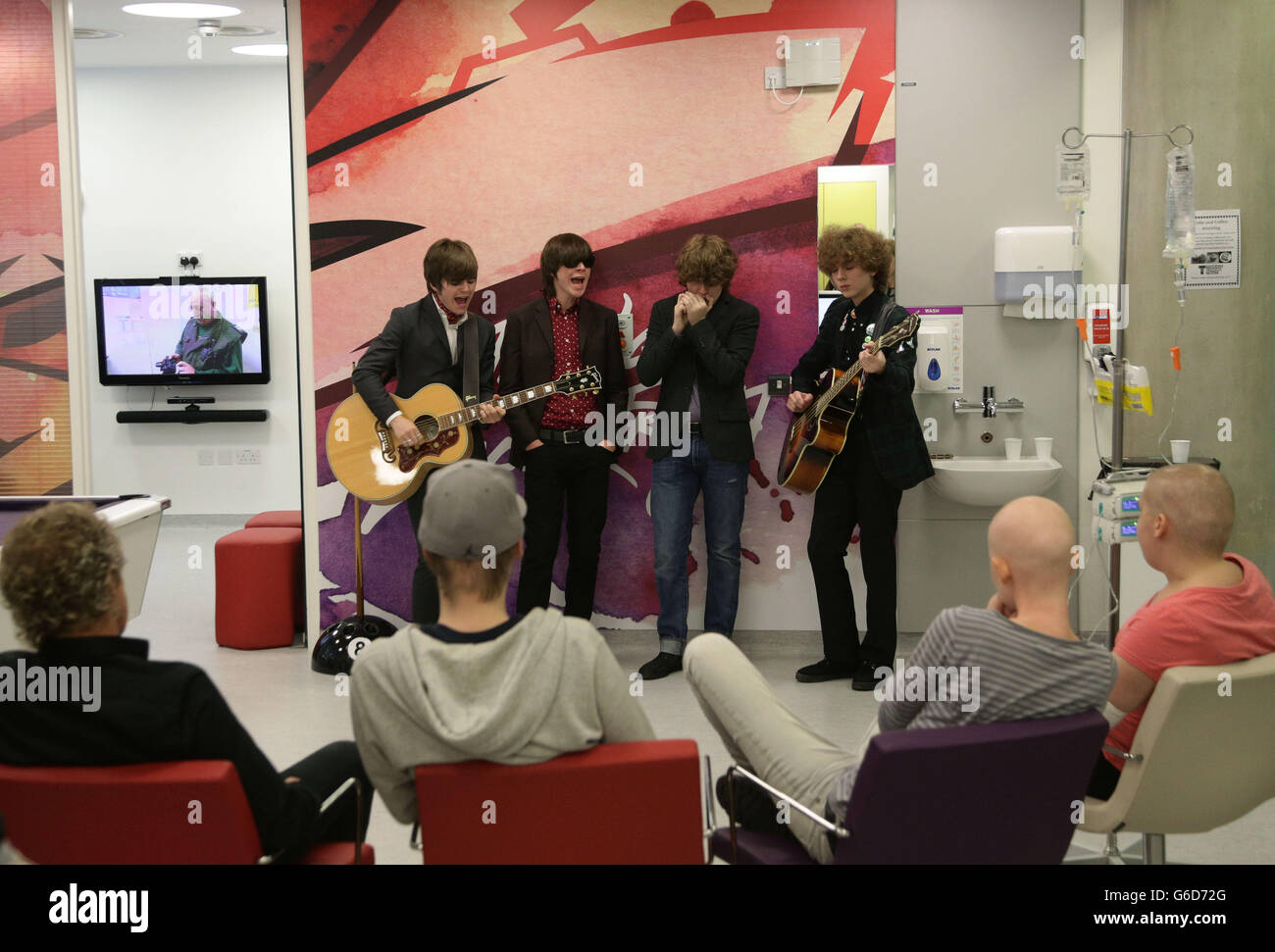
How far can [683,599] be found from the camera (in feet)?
17.8

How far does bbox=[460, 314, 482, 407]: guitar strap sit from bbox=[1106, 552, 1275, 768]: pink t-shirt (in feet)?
10.5

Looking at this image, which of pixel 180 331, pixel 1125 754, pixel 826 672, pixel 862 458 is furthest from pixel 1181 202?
pixel 180 331

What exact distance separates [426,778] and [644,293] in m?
3.81

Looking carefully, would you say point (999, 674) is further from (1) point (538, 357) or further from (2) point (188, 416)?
(2) point (188, 416)

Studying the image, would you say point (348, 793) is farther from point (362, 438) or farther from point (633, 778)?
point (362, 438)

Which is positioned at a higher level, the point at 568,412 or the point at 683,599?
the point at 568,412

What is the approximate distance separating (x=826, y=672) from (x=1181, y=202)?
2.33 m

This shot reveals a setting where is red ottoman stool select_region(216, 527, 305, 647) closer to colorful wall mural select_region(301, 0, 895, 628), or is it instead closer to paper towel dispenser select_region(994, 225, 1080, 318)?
colorful wall mural select_region(301, 0, 895, 628)

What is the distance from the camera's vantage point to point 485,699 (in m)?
2.13

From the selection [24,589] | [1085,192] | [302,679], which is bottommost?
[302,679]

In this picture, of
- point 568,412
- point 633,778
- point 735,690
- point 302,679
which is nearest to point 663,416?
point 568,412

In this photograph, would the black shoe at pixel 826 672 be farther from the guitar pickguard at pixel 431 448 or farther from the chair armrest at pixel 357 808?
the chair armrest at pixel 357 808

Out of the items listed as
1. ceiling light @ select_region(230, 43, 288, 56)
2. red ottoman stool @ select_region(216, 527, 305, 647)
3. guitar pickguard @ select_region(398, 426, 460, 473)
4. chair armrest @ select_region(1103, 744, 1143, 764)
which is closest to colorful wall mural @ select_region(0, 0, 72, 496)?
red ottoman stool @ select_region(216, 527, 305, 647)

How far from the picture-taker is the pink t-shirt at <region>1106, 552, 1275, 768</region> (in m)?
2.61
